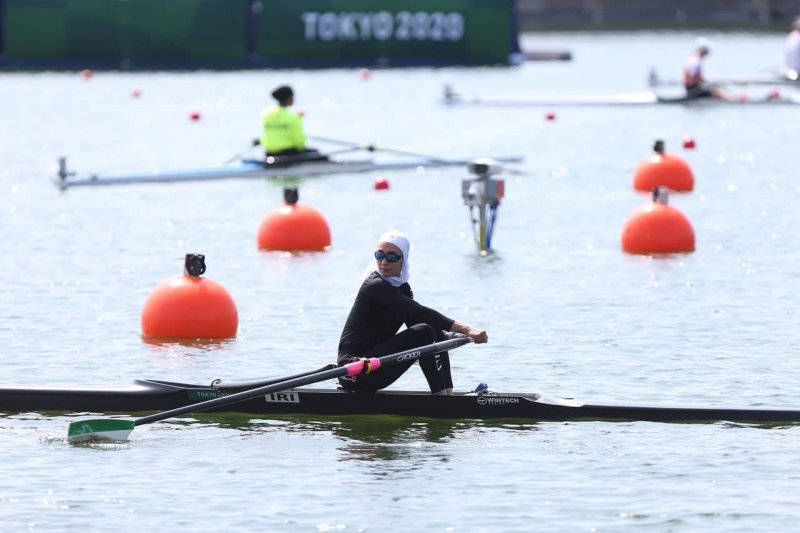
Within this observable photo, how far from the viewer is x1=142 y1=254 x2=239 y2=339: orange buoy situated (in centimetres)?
1734

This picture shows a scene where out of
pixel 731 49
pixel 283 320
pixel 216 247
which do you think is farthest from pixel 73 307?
pixel 731 49

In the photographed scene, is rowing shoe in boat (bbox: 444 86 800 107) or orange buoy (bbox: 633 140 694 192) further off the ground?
rowing shoe in boat (bbox: 444 86 800 107)

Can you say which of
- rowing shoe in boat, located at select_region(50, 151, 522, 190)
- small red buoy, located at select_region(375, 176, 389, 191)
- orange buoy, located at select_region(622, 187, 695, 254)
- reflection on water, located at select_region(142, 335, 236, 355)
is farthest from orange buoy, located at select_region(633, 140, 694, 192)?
reflection on water, located at select_region(142, 335, 236, 355)

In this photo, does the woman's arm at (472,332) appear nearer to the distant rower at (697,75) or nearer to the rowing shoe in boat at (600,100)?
the distant rower at (697,75)

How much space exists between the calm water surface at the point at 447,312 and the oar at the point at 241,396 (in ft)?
0.50

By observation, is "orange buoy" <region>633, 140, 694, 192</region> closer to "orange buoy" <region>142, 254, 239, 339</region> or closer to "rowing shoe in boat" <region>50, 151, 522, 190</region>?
"rowing shoe in boat" <region>50, 151, 522, 190</region>

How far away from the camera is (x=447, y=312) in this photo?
19.5m

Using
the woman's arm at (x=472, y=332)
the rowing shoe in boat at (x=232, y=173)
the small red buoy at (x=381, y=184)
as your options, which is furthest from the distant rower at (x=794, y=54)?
the woman's arm at (x=472, y=332)

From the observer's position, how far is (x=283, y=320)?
19031 mm

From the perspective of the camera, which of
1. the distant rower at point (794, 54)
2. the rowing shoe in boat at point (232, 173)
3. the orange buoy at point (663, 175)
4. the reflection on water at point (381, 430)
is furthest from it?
the distant rower at point (794, 54)

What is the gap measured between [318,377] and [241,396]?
23.0 inches

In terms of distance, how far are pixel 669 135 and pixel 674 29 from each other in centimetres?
5795

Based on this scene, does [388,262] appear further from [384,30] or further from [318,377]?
[384,30]

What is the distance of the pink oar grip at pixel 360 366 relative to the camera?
13117 millimetres
